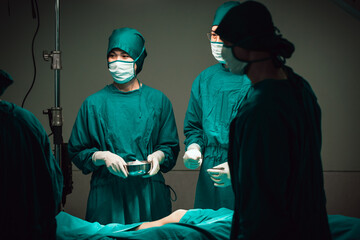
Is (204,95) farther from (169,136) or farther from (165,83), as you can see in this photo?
(165,83)

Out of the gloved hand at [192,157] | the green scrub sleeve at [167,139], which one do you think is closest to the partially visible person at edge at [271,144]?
the gloved hand at [192,157]

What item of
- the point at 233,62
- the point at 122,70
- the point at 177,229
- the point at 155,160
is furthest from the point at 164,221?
the point at 233,62

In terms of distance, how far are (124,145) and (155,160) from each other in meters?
0.27

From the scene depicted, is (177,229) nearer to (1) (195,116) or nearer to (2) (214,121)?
(2) (214,121)

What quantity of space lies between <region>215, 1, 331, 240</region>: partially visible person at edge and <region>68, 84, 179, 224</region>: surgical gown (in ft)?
4.45

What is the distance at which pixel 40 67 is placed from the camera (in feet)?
16.1

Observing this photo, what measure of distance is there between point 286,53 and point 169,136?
5.10 feet

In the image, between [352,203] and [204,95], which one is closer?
[204,95]

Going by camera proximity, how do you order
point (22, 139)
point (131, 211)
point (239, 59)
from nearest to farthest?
point (239, 59), point (22, 139), point (131, 211)

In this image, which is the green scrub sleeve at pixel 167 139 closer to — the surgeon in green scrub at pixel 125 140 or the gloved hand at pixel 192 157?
the surgeon in green scrub at pixel 125 140

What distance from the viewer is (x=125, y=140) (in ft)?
10.3

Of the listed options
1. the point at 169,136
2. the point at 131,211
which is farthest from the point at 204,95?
the point at 131,211

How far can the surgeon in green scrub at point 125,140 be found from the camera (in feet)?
10.1

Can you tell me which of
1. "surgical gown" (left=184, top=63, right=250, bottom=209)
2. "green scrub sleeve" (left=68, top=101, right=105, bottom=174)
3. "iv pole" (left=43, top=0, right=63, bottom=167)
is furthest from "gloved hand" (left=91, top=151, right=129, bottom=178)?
"surgical gown" (left=184, top=63, right=250, bottom=209)
